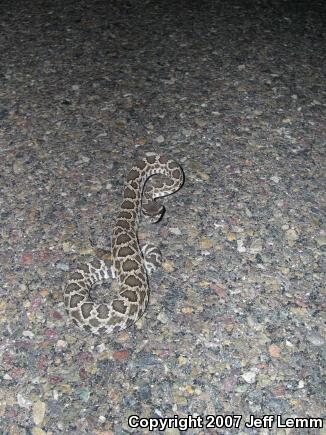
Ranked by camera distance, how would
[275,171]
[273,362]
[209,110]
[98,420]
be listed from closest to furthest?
[98,420]
[273,362]
[275,171]
[209,110]

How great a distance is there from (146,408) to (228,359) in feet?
2.90

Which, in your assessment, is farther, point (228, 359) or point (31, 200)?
point (31, 200)

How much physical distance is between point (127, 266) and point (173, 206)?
1286 mm

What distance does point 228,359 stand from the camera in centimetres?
494

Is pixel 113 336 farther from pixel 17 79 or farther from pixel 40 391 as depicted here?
pixel 17 79

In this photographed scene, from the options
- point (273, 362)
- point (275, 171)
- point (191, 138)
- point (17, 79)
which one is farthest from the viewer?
point (17, 79)

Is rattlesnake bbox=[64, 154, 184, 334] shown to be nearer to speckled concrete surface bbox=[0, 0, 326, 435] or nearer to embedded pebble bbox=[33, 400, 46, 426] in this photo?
speckled concrete surface bbox=[0, 0, 326, 435]

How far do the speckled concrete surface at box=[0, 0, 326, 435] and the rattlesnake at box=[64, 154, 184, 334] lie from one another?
0.14 m

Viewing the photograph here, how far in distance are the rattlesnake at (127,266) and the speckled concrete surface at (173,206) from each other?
0.14 m

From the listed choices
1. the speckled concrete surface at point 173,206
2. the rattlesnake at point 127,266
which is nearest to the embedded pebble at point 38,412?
the speckled concrete surface at point 173,206

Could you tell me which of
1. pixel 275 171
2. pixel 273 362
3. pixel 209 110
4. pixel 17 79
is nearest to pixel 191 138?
pixel 209 110

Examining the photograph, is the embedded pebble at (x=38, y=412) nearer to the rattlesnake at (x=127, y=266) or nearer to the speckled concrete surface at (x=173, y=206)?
the speckled concrete surface at (x=173, y=206)

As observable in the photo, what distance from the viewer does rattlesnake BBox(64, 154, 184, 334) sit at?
5238 millimetres

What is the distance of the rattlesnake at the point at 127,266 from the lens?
17.2 ft
